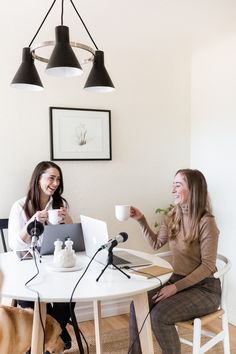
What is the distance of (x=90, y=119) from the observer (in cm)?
283

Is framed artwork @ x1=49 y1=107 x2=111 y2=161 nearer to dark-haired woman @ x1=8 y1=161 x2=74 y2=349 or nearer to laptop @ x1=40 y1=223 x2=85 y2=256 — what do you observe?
dark-haired woman @ x1=8 y1=161 x2=74 y2=349

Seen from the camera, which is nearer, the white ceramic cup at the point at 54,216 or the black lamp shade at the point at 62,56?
the black lamp shade at the point at 62,56

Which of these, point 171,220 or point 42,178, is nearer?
point 171,220

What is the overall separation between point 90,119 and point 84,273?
1496mm

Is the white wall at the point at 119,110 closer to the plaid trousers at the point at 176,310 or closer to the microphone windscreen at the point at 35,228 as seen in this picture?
the microphone windscreen at the point at 35,228

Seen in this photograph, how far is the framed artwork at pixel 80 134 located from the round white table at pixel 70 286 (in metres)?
1.09

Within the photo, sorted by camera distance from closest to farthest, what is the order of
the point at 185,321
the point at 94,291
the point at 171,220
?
the point at 94,291, the point at 185,321, the point at 171,220

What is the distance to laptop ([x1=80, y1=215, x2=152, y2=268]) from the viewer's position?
5.82 ft

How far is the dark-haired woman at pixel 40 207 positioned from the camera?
2.21 meters

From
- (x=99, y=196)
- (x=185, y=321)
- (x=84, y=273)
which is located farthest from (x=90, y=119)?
(x=185, y=321)

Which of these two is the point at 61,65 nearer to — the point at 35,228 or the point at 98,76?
the point at 98,76

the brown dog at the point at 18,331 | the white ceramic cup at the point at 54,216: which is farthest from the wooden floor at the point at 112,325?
the white ceramic cup at the point at 54,216

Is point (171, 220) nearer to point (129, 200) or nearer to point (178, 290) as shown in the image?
point (178, 290)

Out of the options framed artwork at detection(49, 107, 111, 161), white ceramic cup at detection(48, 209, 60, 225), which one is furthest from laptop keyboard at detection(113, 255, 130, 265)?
framed artwork at detection(49, 107, 111, 161)
